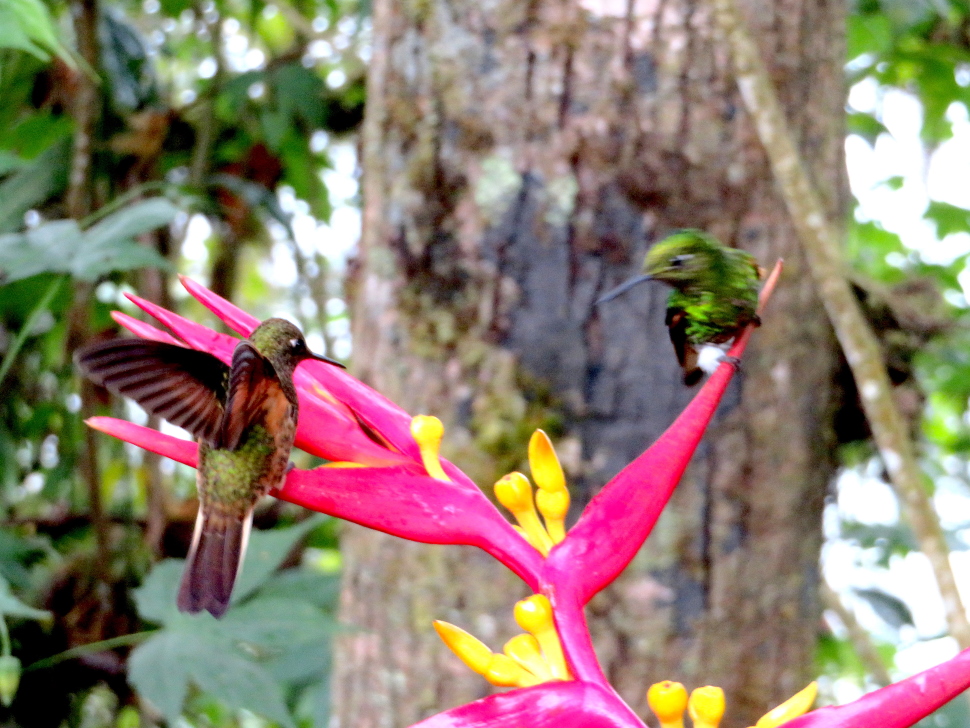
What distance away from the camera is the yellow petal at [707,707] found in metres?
0.37

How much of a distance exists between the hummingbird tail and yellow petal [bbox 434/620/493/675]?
0.54ft

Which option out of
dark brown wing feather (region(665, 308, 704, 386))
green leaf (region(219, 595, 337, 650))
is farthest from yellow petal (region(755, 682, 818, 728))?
green leaf (region(219, 595, 337, 650))

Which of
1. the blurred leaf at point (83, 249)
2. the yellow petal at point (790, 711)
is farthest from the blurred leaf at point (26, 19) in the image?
the yellow petal at point (790, 711)

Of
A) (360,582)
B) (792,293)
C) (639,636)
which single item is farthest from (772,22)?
(360,582)

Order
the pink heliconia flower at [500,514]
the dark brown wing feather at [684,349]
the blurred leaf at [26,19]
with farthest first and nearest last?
the blurred leaf at [26,19] < the dark brown wing feather at [684,349] < the pink heliconia flower at [500,514]

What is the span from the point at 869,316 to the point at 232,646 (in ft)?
2.92

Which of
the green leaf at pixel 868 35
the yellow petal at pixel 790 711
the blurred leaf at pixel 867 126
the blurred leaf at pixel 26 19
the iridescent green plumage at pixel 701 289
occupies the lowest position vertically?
the yellow petal at pixel 790 711

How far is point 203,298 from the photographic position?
0.51 metres

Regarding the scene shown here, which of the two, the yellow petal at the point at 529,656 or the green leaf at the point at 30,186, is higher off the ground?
the green leaf at the point at 30,186

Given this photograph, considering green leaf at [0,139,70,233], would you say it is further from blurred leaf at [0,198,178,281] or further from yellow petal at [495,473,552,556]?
yellow petal at [495,473,552,556]

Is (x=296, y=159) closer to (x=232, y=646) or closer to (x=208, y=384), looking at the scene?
(x=232, y=646)

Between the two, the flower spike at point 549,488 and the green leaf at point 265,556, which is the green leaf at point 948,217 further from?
the flower spike at point 549,488

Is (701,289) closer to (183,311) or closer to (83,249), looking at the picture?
(83,249)

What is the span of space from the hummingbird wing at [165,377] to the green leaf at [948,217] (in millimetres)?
1480
